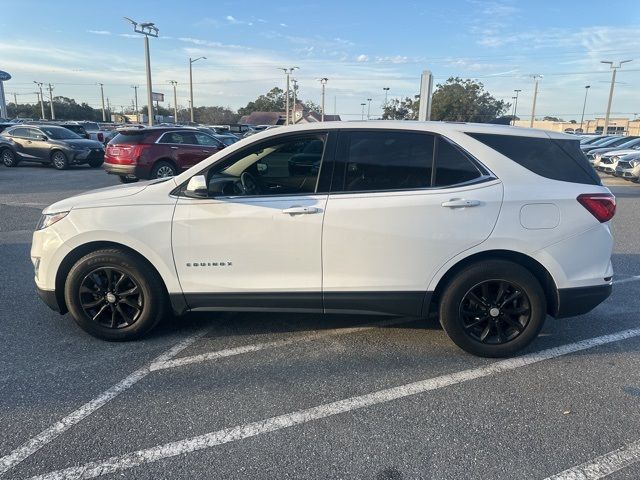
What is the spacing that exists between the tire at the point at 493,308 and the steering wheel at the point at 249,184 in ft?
5.37

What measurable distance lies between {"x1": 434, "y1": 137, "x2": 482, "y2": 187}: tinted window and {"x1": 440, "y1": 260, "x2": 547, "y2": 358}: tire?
638 millimetres

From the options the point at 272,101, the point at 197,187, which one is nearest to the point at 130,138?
the point at 197,187

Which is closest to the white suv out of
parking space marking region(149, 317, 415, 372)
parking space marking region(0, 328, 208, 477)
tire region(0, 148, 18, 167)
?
parking space marking region(149, 317, 415, 372)

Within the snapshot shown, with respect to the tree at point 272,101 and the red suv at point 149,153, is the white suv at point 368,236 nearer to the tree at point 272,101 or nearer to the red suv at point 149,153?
the red suv at point 149,153

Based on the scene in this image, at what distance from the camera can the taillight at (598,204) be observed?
133 inches

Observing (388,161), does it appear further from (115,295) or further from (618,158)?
(618,158)

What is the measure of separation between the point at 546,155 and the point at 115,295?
136 inches

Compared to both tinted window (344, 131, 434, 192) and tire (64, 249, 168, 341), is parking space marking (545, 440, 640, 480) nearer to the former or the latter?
tinted window (344, 131, 434, 192)

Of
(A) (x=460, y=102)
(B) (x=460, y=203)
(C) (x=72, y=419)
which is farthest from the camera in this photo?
(A) (x=460, y=102)

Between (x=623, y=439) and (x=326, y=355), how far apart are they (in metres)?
1.93

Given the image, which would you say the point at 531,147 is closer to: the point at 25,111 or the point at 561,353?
the point at 561,353

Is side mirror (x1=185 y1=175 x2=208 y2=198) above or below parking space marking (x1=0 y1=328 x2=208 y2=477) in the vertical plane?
above

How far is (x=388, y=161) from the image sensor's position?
3.51 metres

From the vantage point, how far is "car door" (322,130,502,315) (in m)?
3.36
